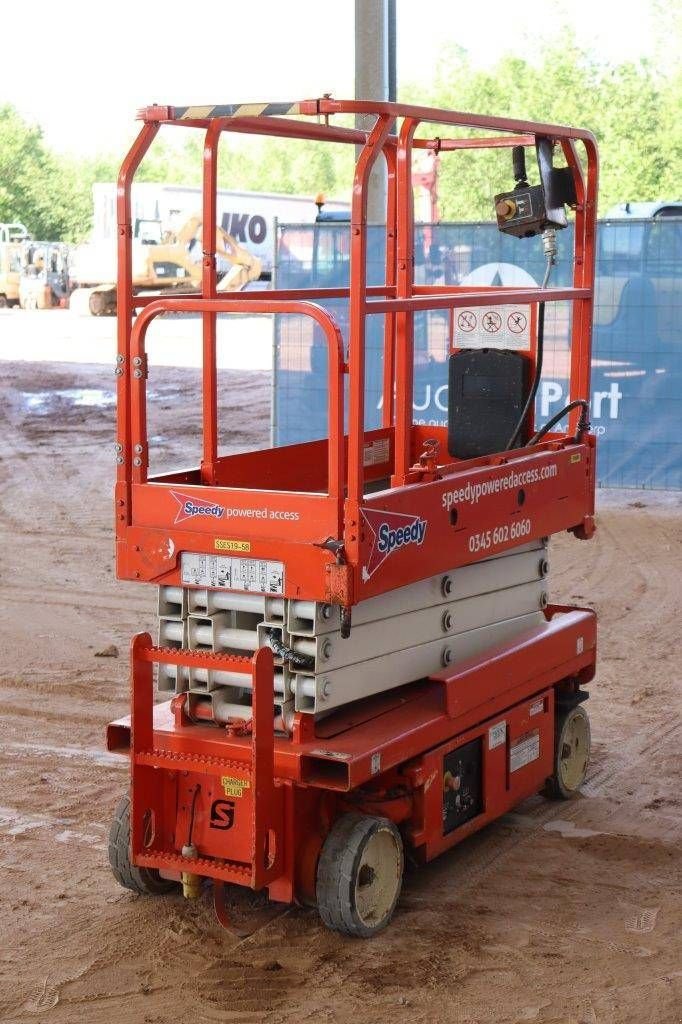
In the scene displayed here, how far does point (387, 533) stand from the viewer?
5027 millimetres

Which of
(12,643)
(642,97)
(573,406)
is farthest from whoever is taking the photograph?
(642,97)

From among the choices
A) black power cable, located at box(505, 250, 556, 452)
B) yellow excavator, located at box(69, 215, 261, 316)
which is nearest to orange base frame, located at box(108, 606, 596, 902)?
black power cable, located at box(505, 250, 556, 452)

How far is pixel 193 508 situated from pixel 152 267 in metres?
26.7

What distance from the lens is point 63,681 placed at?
812 cm

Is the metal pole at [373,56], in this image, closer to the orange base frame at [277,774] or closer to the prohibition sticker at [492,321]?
the prohibition sticker at [492,321]

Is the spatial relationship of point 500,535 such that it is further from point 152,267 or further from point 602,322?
point 152,267

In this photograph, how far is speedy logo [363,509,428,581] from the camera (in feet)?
16.2

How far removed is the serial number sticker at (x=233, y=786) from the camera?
5.03 metres

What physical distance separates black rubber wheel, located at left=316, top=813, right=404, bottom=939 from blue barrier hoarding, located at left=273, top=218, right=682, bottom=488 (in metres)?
7.86

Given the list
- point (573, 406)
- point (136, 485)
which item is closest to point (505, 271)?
point (573, 406)

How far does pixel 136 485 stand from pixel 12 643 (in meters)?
3.94

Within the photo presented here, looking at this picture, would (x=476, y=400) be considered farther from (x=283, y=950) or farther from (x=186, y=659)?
(x=283, y=950)

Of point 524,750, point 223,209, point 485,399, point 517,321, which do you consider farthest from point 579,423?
point 223,209

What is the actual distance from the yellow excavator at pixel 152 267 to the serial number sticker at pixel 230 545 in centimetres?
2533
